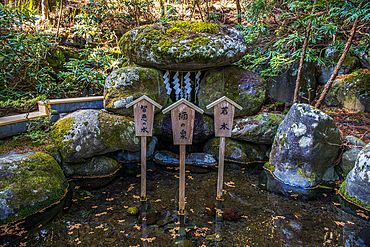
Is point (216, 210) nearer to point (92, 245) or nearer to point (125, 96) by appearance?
point (92, 245)

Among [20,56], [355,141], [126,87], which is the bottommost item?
[355,141]

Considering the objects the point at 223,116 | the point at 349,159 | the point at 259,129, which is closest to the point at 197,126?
the point at 259,129

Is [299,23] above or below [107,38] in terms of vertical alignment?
below

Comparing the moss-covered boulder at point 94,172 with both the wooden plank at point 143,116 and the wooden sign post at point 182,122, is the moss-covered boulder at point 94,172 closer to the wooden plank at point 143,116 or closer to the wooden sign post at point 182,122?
the wooden plank at point 143,116

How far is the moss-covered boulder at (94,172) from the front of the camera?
517 cm

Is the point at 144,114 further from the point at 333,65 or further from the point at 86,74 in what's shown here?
the point at 333,65

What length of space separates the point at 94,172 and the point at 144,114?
240 centimetres

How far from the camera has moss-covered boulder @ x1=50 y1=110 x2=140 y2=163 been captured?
17.4 ft

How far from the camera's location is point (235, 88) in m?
7.14

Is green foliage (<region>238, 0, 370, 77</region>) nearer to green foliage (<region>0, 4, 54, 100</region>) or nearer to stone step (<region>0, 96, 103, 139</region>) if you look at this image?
stone step (<region>0, 96, 103, 139</region>)

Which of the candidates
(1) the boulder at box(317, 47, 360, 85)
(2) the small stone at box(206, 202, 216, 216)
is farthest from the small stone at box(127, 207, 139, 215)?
(1) the boulder at box(317, 47, 360, 85)

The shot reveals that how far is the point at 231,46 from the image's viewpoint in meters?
6.60

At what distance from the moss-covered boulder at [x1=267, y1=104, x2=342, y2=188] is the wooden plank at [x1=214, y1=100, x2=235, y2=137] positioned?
79.8 inches

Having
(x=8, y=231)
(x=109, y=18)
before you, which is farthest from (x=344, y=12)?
(x=109, y=18)
